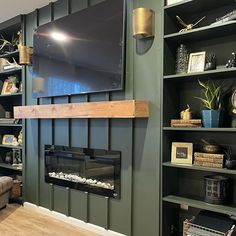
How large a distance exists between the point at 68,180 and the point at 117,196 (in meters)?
0.76

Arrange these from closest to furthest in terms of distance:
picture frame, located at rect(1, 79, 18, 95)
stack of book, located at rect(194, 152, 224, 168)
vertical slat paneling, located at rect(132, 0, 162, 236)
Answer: stack of book, located at rect(194, 152, 224, 168)
vertical slat paneling, located at rect(132, 0, 162, 236)
picture frame, located at rect(1, 79, 18, 95)

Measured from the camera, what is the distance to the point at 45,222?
3.37 metres

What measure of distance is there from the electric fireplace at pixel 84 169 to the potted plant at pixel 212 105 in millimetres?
987

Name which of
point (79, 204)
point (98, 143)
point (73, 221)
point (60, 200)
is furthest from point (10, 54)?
point (73, 221)

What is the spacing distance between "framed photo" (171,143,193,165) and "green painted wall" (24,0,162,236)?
0.15 m

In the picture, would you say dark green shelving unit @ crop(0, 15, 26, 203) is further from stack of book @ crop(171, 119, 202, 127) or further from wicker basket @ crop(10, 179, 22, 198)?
stack of book @ crop(171, 119, 202, 127)

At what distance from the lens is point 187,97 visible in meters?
2.69

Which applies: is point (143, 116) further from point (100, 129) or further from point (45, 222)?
point (45, 222)

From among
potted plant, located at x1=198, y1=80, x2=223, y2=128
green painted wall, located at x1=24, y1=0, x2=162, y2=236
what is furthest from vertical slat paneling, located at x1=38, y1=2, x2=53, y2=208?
potted plant, located at x1=198, y1=80, x2=223, y2=128

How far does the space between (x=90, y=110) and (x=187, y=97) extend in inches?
38.3

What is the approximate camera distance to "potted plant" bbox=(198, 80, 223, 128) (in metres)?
2.31

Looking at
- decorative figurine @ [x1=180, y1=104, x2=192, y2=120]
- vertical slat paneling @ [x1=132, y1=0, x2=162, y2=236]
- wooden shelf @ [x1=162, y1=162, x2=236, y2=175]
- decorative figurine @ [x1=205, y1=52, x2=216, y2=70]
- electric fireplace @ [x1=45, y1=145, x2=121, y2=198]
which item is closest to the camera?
wooden shelf @ [x1=162, y1=162, x2=236, y2=175]

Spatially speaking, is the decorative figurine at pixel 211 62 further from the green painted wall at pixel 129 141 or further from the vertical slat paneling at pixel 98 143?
the vertical slat paneling at pixel 98 143

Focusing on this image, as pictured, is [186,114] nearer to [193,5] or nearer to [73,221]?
[193,5]
